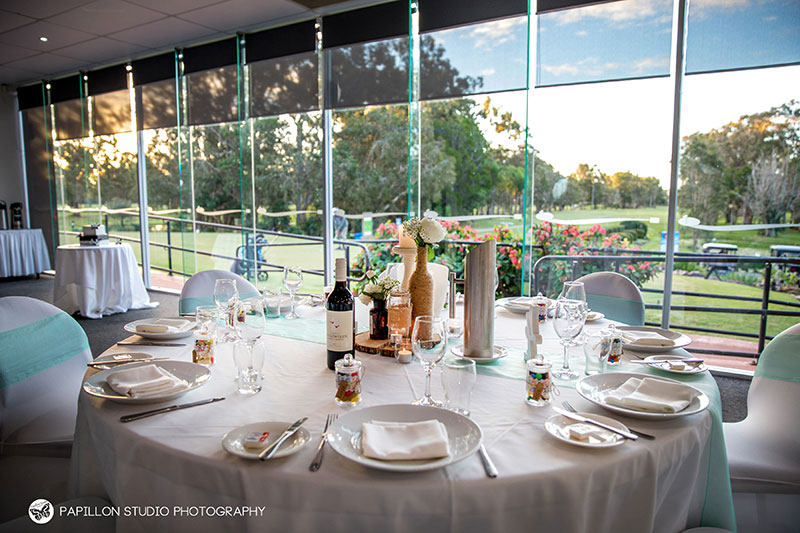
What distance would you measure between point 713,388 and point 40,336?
2.28 m

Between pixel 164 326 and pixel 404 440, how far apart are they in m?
1.28

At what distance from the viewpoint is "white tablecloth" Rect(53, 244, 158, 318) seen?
18.6ft

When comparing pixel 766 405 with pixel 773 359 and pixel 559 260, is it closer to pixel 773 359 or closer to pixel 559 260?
pixel 773 359

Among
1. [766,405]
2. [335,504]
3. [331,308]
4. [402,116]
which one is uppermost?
[402,116]

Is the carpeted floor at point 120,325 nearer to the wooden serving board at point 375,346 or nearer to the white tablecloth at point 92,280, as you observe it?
the white tablecloth at point 92,280

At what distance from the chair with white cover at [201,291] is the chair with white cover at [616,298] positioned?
176cm

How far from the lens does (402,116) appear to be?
15.5ft

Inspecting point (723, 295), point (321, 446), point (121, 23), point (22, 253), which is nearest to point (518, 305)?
point (321, 446)

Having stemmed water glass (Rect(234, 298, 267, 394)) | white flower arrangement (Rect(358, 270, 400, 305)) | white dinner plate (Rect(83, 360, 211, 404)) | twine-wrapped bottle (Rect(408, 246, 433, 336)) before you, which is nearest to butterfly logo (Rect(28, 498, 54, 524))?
white dinner plate (Rect(83, 360, 211, 404))

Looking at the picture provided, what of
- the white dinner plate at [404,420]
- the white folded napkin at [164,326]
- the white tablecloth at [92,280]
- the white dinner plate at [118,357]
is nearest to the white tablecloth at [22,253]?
the white tablecloth at [92,280]

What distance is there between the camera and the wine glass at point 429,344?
4.24 ft

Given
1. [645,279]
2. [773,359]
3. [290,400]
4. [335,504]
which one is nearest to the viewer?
[335,504]

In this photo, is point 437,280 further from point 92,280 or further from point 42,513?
point 92,280

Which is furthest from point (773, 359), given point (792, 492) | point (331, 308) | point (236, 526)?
point (236, 526)
